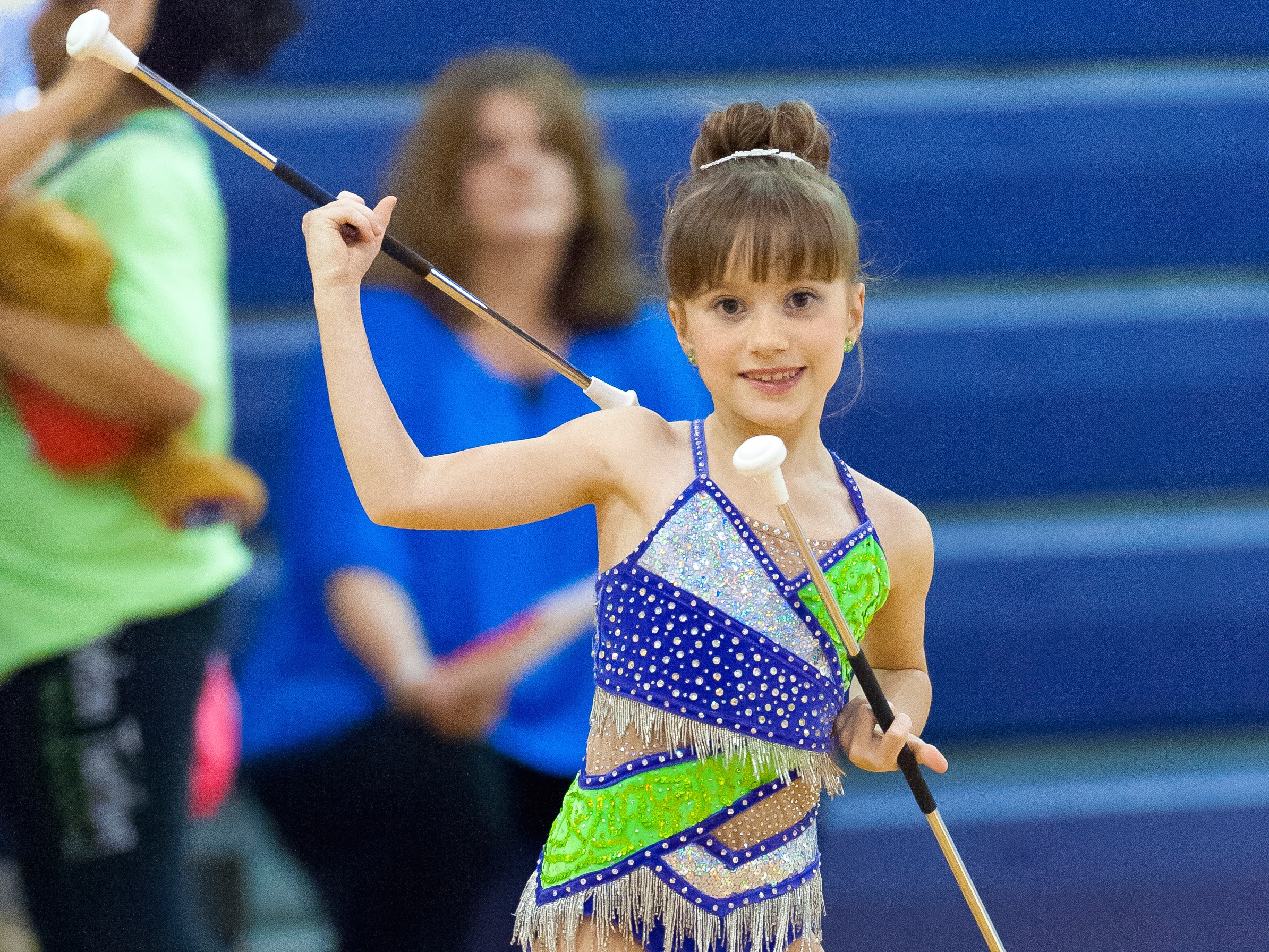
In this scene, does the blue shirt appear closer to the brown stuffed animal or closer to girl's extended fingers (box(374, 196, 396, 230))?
the brown stuffed animal

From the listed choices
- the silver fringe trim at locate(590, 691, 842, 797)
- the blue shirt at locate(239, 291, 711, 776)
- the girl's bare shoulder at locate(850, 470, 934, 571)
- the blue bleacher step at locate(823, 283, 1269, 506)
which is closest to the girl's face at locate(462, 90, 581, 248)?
the blue shirt at locate(239, 291, 711, 776)

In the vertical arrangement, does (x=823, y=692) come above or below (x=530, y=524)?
below

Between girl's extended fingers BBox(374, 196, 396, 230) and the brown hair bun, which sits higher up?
the brown hair bun

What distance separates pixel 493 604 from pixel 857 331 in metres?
0.59

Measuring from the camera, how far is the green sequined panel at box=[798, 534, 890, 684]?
973mm

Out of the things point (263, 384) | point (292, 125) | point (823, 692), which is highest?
point (292, 125)

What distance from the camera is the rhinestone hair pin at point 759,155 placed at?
102 cm

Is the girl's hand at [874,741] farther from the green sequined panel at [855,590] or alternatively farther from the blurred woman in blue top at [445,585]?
the blurred woman in blue top at [445,585]

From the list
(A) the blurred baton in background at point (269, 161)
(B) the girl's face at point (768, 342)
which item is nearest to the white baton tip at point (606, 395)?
(A) the blurred baton in background at point (269, 161)

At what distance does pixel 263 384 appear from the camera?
147 cm

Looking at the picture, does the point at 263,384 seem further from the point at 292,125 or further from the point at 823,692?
the point at 823,692

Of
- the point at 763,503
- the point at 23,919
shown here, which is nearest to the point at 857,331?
the point at 763,503

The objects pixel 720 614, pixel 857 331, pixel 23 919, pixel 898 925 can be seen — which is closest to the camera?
pixel 720 614

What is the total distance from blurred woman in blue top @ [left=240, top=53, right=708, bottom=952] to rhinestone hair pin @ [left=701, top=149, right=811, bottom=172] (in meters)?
0.48
